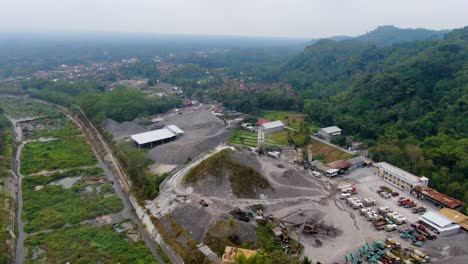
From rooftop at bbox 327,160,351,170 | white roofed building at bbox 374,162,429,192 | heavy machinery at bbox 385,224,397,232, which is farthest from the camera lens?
rooftop at bbox 327,160,351,170

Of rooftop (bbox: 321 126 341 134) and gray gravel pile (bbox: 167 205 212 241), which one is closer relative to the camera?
gray gravel pile (bbox: 167 205 212 241)

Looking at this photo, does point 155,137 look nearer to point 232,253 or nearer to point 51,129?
point 51,129

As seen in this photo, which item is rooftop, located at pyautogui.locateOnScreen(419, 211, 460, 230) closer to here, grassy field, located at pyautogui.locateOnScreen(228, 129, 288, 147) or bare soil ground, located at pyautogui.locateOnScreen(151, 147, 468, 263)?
bare soil ground, located at pyautogui.locateOnScreen(151, 147, 468, 263)

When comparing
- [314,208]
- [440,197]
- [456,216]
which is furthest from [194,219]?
[440,197]

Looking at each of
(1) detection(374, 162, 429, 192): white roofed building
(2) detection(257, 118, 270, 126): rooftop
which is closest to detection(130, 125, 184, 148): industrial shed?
(2) detection(257, 118, 270, 126): rooftop

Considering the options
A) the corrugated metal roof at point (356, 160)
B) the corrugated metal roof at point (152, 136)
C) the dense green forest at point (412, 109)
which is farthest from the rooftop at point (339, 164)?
the corrugated metal roof at point (152, 136)

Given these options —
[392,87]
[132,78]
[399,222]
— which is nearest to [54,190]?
[399,222]
